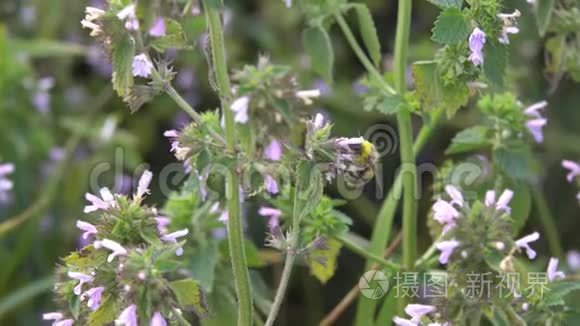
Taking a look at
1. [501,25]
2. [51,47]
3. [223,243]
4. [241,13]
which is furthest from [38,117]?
[501,25]

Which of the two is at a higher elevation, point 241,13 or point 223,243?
point 241,13

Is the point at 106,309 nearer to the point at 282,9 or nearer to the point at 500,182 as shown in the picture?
the point at 500,182

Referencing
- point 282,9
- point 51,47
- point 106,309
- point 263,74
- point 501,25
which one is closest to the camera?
point 263,74

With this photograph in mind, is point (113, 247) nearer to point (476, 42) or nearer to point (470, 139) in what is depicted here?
point (476, 42)

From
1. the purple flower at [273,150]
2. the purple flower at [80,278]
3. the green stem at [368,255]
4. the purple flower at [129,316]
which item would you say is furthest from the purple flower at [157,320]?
the green stem at [368,255]

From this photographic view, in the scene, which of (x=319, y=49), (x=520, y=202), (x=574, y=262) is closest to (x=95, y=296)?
(x=319, y=49)

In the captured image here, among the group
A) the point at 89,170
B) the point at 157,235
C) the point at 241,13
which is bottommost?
the point at 89,170
